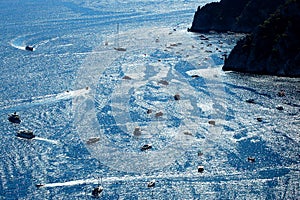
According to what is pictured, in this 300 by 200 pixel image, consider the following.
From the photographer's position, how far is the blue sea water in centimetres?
5022

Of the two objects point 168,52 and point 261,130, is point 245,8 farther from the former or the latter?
point 261,130

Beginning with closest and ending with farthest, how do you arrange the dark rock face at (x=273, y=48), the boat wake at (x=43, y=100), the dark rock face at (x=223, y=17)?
the boat wake at (x=43, y=100) < the dark rock face at (x=273, y=48) < the dark rock face at (x=223, y=17)

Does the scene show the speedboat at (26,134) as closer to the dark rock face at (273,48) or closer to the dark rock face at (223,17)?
the dark rock face at (273,48)

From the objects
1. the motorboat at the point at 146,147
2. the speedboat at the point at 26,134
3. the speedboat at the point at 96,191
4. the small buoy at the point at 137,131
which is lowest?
the speedboat at the point at 96,191

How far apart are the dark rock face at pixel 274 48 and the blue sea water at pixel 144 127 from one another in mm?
3552

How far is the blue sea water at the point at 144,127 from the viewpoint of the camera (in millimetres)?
50219

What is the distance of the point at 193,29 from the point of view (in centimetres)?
15000

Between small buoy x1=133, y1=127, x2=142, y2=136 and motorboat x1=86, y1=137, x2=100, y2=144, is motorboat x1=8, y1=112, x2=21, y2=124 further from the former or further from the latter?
small buoy x1=133, y1=127, x2=142, y2=136

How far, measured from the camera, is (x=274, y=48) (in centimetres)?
9194

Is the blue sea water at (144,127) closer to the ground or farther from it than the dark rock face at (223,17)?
closer to the ground

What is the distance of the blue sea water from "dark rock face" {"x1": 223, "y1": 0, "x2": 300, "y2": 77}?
3552mm

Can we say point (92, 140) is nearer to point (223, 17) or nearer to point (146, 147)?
point (146, 147)

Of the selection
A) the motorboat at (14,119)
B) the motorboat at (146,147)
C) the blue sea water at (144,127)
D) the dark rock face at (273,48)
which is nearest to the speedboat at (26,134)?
the blue sea water at (144,127)

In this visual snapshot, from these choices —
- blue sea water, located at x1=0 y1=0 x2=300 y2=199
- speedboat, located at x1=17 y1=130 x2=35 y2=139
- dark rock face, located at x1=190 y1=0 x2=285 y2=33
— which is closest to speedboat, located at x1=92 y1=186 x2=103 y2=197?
blue sea water, located at x1=0 y1=0 x2=300 y2=199
